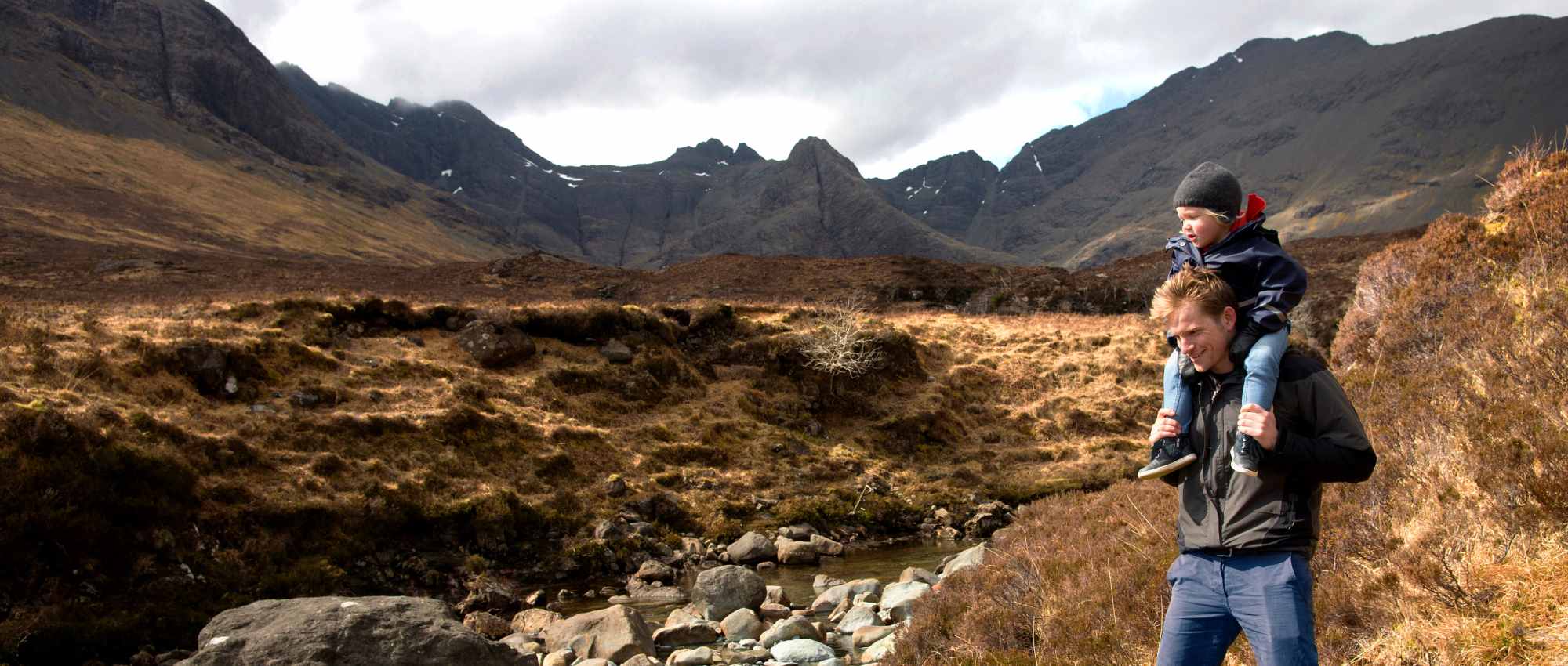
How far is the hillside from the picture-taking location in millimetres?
4852

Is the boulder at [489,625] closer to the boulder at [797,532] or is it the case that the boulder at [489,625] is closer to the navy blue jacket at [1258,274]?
the boulder at [797,532]

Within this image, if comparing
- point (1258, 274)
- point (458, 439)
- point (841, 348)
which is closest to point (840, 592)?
point (458, 439)

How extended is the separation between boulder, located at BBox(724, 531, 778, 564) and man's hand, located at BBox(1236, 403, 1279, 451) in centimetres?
1667

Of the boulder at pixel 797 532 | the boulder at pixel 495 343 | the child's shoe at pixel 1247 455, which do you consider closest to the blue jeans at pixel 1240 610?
the child's shoe at pixel 1247 455

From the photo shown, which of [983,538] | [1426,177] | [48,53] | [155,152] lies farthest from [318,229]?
[1426,177]

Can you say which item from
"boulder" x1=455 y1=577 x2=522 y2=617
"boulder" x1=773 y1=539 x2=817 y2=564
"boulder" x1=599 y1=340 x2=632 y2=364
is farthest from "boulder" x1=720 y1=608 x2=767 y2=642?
"boulder" x1=599 y1=340 x2=632 y2=364

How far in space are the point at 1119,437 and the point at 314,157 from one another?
7296 inches

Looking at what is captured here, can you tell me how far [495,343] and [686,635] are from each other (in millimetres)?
15218

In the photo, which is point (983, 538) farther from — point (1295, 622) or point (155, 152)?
point (155, 152)

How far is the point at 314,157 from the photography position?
16838 cm

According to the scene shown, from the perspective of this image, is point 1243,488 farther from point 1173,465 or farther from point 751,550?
point 751,550

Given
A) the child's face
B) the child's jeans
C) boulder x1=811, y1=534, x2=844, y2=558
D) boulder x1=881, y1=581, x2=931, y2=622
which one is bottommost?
boulder x1=811, y1=534, x2=844, y2=558

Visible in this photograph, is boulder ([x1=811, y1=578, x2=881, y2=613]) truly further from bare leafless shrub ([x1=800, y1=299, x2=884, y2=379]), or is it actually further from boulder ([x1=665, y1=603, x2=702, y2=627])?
bare leafless shrub ([x1=800, y1=299, x2=884, y2=379])

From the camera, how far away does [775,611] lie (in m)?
14.0
